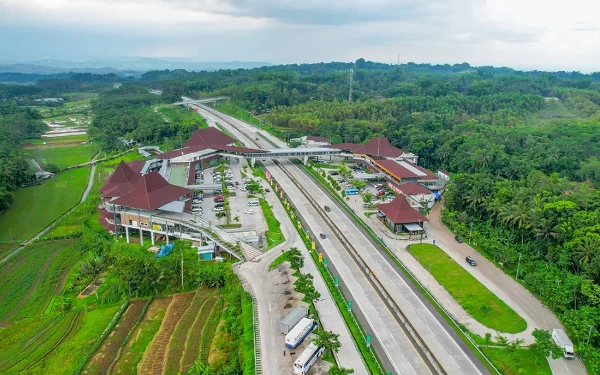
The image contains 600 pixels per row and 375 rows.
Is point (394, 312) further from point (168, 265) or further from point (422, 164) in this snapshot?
point (422, 164)

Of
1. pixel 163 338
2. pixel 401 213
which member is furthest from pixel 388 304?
pixel 163 338

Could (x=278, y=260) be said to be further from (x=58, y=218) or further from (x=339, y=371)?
(x=58, y=218)

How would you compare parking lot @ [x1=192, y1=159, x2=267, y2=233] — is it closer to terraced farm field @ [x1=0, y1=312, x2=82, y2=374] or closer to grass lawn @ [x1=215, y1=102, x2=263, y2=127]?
terraced farm field @ [x1=0, y1=312, x2=82, y2=374]

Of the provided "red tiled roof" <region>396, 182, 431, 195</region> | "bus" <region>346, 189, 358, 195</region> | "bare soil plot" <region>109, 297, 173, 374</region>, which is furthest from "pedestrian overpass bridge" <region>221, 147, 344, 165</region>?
"bare soil plot" <region>109, 297, 173, 374</region>

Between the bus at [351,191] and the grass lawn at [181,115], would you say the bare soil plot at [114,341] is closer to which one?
the bus at [351,191]

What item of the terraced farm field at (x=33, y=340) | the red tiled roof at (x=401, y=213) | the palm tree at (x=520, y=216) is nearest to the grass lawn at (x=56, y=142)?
the terraced farm field at (x=33, y=340)

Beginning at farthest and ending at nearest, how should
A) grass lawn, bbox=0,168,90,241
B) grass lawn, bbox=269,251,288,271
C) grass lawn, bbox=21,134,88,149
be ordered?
1. grass lawn, bbox=21,134,88,149
2. grass lawn, bbox=0,168,90,241
3. grass lawn, bbox=269,251,288,271
